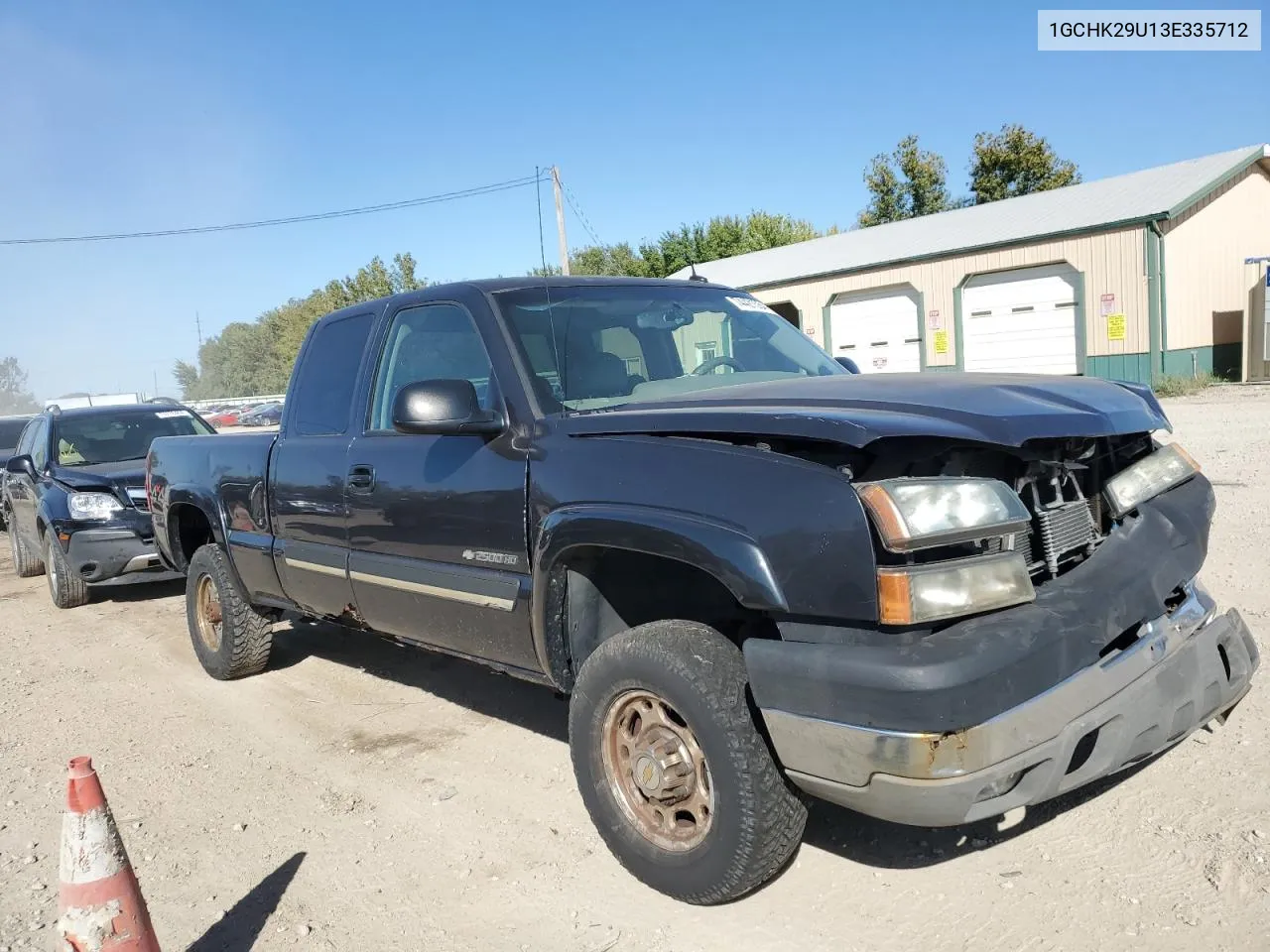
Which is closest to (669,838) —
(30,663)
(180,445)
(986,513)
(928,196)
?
(986,513)

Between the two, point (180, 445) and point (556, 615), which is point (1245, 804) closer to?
point (556, 615)

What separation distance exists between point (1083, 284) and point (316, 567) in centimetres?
2138

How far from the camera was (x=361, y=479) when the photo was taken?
429 cm

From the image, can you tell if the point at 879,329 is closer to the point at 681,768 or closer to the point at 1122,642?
the point at 1122,642

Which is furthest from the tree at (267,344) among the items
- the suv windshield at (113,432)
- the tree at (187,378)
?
the suv windshield at (113,432)

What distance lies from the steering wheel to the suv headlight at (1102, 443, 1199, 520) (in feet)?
5.18

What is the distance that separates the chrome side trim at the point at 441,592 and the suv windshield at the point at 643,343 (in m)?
0.74

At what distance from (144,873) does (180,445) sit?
3061 mm

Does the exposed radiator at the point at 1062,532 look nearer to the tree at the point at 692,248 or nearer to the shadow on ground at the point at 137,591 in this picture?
the shadow on ground at the point at 137,591

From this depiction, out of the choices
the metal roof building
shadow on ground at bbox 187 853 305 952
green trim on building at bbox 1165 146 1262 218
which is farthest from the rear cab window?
green trim on building at bbox 1165 146 1262 218

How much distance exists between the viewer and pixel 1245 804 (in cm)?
337

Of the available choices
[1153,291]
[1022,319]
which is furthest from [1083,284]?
[1022,319]

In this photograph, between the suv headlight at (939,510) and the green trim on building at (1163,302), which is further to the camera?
the green trim on building at (1163,302)

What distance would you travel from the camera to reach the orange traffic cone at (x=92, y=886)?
274 cm
